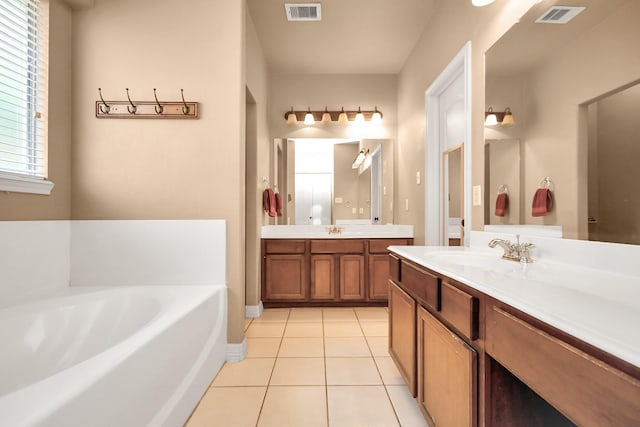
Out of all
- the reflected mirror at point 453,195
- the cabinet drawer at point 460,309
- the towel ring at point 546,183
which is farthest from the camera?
the reflected mirror at point 453,195

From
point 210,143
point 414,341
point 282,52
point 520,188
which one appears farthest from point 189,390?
point 282,52

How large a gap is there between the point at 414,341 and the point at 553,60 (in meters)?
1.41

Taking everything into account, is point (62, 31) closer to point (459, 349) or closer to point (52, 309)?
point (52, 309)

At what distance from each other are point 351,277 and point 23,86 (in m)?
2.87

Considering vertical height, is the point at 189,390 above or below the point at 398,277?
below

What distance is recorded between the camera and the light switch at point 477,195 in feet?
5.91

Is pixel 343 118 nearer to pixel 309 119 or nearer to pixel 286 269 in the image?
pixel 309 119

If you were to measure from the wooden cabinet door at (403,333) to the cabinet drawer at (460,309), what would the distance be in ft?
1.11

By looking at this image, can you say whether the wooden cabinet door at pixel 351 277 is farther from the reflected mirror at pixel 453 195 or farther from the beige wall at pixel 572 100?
the beige wall at pixel 572 100

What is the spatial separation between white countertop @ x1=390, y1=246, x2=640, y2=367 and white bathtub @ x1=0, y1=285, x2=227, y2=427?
112 centimetres

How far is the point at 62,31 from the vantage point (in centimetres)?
189

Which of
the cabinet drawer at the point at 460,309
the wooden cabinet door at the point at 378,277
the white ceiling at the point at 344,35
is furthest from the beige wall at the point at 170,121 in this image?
the wooden cabinet door at the point at 378,277

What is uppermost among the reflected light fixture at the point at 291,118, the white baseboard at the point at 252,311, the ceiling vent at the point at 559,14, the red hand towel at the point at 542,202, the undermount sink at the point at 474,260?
the reflected light fixture at the point at 291,118

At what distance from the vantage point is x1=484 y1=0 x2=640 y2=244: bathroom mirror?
959mm
